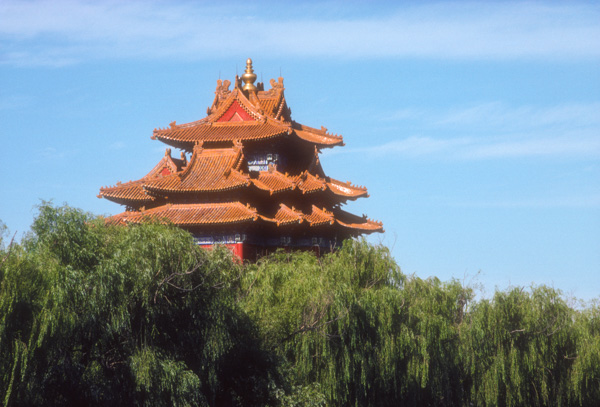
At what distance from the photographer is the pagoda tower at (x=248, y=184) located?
28047 mm

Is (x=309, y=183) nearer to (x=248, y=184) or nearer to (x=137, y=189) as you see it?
(x=248, y=184)

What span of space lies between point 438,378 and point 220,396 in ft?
23.5

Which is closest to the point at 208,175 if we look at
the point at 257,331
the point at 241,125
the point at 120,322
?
the point at 241,125

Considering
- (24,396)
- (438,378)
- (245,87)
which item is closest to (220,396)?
(24,396)

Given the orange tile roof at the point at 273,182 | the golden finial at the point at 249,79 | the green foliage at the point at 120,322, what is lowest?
the green foliage at the point at 120,322

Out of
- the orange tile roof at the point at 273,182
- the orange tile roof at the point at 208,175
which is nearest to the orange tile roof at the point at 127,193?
the orange tile roof at the point at 208,175

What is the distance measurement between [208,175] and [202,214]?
167 cm

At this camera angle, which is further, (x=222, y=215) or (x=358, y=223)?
(x=358, y=223)

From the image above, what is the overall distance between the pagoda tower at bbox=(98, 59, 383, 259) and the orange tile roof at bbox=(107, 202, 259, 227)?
0.03 metres

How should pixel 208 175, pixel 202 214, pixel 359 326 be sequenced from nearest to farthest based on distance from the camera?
1. pixel 359 326
2. pixel 202 214
3. pixel 208 175

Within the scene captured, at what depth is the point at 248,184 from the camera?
1088 inches

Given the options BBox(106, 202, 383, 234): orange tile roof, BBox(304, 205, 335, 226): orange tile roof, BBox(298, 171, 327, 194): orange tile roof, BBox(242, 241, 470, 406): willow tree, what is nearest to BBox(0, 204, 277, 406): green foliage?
BBox(242, 241, 470, 406): willow tree

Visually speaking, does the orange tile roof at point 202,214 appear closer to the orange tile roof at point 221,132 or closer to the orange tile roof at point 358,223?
the orange tile roof at point 221,132

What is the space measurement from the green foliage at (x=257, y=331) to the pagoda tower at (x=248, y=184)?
250 centimetres
